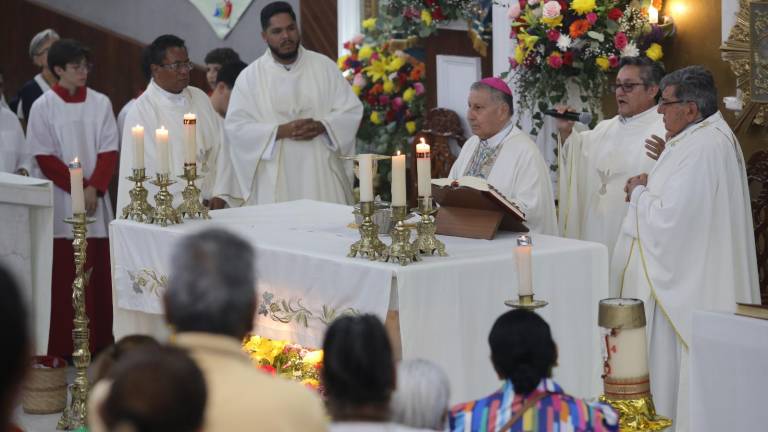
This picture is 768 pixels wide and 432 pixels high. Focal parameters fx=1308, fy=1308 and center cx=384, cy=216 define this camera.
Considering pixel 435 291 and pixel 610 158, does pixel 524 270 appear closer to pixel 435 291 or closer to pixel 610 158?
pixel 435 291

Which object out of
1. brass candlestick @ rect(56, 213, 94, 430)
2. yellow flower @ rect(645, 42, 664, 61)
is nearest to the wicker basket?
brass candlestick @ rect(56, 213, 94, 430)

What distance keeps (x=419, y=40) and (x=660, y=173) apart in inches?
170

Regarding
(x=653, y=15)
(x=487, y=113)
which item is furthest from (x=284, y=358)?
(x=653, y=15)

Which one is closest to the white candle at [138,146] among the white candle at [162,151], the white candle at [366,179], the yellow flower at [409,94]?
the white candle at [162,151]

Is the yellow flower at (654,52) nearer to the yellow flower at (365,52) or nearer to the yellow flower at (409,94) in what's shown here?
the yellow flower at (409,94)

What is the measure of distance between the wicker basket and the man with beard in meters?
1.76

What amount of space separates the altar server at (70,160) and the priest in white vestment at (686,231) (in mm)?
3754

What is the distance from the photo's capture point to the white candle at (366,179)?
5152 mm

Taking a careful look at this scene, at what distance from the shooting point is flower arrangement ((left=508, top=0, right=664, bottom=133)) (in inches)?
308

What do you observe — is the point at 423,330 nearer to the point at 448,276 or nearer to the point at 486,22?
the point at 448,276

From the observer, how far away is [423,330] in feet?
16.4

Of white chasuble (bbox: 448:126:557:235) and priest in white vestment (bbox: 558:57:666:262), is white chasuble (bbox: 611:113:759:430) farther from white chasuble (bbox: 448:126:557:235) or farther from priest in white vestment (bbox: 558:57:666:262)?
priest in white vestment (bbox: 558:57:666:262)

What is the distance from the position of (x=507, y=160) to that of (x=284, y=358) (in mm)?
1468

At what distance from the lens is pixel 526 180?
20.6 feet
